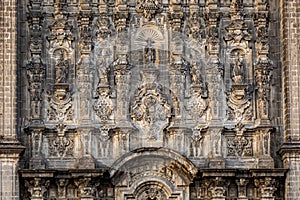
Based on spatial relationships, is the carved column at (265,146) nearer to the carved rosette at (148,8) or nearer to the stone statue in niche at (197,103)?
the stone statue in niche at (197,103)

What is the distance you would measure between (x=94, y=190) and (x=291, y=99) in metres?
4.13

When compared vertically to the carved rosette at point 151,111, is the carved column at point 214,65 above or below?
above

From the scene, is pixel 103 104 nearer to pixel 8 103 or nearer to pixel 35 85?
pixel 35 85

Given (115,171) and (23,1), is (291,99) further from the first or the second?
(23,1)

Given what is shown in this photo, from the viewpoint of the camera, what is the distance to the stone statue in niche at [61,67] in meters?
27.8

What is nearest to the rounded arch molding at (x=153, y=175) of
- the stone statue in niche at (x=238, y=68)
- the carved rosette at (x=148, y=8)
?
the stone statue in niche at (x=238, y=68)

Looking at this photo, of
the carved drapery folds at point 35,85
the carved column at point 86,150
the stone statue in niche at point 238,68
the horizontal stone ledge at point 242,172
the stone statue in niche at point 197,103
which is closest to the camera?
the horizontal stone ledge at point 242,172

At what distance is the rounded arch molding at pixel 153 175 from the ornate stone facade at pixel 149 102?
0.06 feet

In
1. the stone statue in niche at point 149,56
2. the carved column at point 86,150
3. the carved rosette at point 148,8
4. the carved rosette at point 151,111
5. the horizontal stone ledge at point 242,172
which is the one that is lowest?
the horizontal stone ledge at point 242,172

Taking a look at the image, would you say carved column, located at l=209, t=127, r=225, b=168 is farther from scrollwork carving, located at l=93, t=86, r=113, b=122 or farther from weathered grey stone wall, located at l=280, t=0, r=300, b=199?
scrollwork carving, located at l=93, t=86, r=113, b=122

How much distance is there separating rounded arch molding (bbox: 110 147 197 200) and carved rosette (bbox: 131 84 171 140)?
548 millimetres

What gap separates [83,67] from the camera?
27.9 m

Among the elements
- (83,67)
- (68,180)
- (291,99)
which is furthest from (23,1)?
(291,99)

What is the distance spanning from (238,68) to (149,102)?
186 cm
